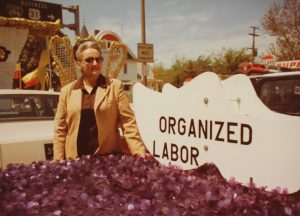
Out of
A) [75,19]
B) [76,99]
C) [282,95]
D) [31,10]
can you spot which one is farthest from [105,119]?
[75,19]

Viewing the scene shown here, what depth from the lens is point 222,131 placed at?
1.95 m

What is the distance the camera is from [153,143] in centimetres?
238

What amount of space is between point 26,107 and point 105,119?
2.69m

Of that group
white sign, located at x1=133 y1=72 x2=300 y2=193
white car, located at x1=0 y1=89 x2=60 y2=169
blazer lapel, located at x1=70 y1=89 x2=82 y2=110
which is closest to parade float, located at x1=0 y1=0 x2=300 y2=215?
white sign, located at x1=133 y1=72 x2=300 y2=193

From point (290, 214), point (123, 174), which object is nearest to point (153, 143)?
point (123, 174)

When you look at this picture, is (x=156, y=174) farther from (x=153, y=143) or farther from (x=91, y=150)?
(x=91, y=150)

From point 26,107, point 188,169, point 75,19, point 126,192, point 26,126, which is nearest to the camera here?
point 126,192

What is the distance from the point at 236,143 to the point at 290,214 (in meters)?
0.48

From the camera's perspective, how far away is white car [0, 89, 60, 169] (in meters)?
3.73

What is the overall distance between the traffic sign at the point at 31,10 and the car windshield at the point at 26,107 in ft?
17.4

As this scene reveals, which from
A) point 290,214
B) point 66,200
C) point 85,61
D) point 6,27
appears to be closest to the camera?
point 290,214

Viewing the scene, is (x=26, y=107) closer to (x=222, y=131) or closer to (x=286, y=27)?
(x=222, y=131)

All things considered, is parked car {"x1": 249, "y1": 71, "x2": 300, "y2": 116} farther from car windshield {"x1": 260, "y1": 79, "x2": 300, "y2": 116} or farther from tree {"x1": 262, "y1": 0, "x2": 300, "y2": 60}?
tree {"x1": 262, "y1": 0, "x2": 300, "y2": 60}

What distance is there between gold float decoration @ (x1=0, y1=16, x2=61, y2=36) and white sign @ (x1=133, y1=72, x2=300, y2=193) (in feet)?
24.3
